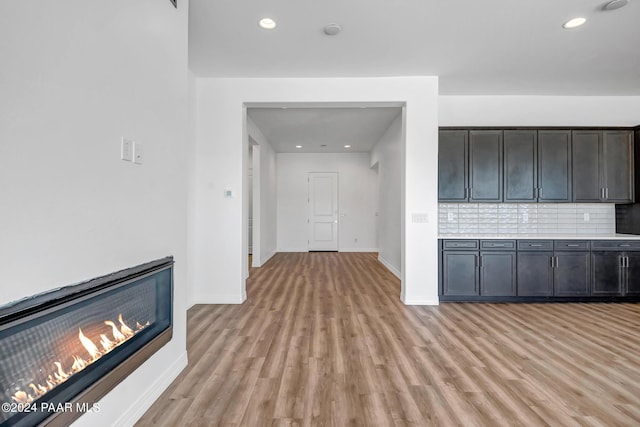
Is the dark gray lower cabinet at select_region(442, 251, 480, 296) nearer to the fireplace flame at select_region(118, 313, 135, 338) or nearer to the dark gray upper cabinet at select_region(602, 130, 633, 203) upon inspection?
the dark gray upper cabinet at select_region(602, 130, 633, 203)

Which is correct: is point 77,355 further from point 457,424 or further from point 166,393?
point 457,424

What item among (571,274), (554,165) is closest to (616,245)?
(571,274)

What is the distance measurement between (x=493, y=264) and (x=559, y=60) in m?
2.50

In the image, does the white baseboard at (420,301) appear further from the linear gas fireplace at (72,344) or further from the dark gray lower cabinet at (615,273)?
the linear gas fireplace at (72,344)

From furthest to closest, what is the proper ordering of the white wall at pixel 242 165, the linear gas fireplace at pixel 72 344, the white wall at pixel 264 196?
the white wall at pixel 264 196
the white wall at pixel 242 165
the linear gas fireplace at pixel 72 344

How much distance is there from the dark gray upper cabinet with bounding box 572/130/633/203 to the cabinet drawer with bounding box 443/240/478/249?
164cm

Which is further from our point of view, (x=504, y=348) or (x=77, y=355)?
(x=504, y=348)

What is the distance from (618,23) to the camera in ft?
9.01

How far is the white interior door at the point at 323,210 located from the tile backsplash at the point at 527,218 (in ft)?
14.4

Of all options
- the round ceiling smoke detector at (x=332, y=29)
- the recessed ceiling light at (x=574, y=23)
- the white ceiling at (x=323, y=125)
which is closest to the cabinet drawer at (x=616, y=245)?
the recessed ceiling light at (x=574, y=23)

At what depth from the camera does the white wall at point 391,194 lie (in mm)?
5453

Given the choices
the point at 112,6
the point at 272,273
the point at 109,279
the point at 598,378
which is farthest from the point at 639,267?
the point at 112,6

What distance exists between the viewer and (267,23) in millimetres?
2760

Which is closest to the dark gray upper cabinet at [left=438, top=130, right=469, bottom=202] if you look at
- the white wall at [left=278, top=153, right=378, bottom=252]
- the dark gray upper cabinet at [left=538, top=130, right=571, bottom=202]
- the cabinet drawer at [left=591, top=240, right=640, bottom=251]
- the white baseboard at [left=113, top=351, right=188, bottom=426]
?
the dark gray upper cabinet at [left=538, top=130, right=571, bottom=202]
